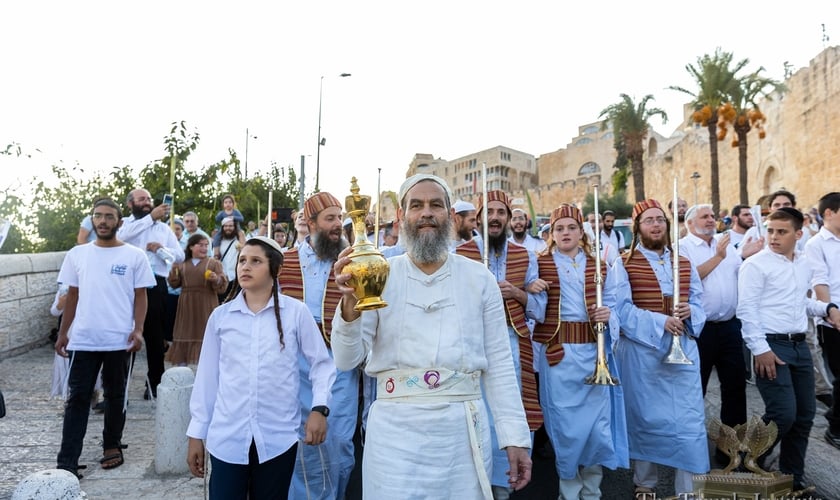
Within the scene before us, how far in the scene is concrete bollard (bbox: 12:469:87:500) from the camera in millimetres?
2438

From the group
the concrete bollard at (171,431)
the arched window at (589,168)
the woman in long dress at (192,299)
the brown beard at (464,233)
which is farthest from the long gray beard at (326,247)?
the arched window at (589,168)

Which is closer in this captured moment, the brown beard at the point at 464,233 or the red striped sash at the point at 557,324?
the red striped sash at the point at 557,324

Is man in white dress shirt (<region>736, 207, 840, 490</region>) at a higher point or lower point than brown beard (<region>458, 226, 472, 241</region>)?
lower

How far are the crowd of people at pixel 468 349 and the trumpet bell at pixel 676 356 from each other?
0.38 ft

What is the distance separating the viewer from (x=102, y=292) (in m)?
5.01

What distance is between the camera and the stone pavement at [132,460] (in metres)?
4.76

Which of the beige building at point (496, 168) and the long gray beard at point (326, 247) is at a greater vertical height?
the beige building at point (496, 168)

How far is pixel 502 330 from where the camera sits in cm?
295

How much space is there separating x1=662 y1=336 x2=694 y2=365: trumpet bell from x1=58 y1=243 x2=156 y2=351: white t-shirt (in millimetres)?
3998

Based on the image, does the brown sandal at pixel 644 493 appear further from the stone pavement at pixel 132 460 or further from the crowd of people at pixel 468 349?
the stone pavement at pixel 132 460

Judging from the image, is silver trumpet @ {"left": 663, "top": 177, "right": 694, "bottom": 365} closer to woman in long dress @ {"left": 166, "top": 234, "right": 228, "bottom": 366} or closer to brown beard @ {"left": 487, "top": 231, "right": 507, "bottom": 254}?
brown beard @ {"left": 487, "top": 231, "right": 507, "bottom": 254}

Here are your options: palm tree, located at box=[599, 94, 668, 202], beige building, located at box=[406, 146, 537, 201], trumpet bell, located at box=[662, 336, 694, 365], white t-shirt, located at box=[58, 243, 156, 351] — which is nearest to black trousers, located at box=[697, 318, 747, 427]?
trumpet bell, located at box=[662, 336, 694, 365]

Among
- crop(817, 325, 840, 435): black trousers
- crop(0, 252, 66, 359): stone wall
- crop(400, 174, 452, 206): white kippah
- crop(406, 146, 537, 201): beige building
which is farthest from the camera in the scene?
crop(406, 146, 537, 201): beige building

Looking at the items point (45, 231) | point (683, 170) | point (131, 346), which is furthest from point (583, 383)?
point (683, 170)
